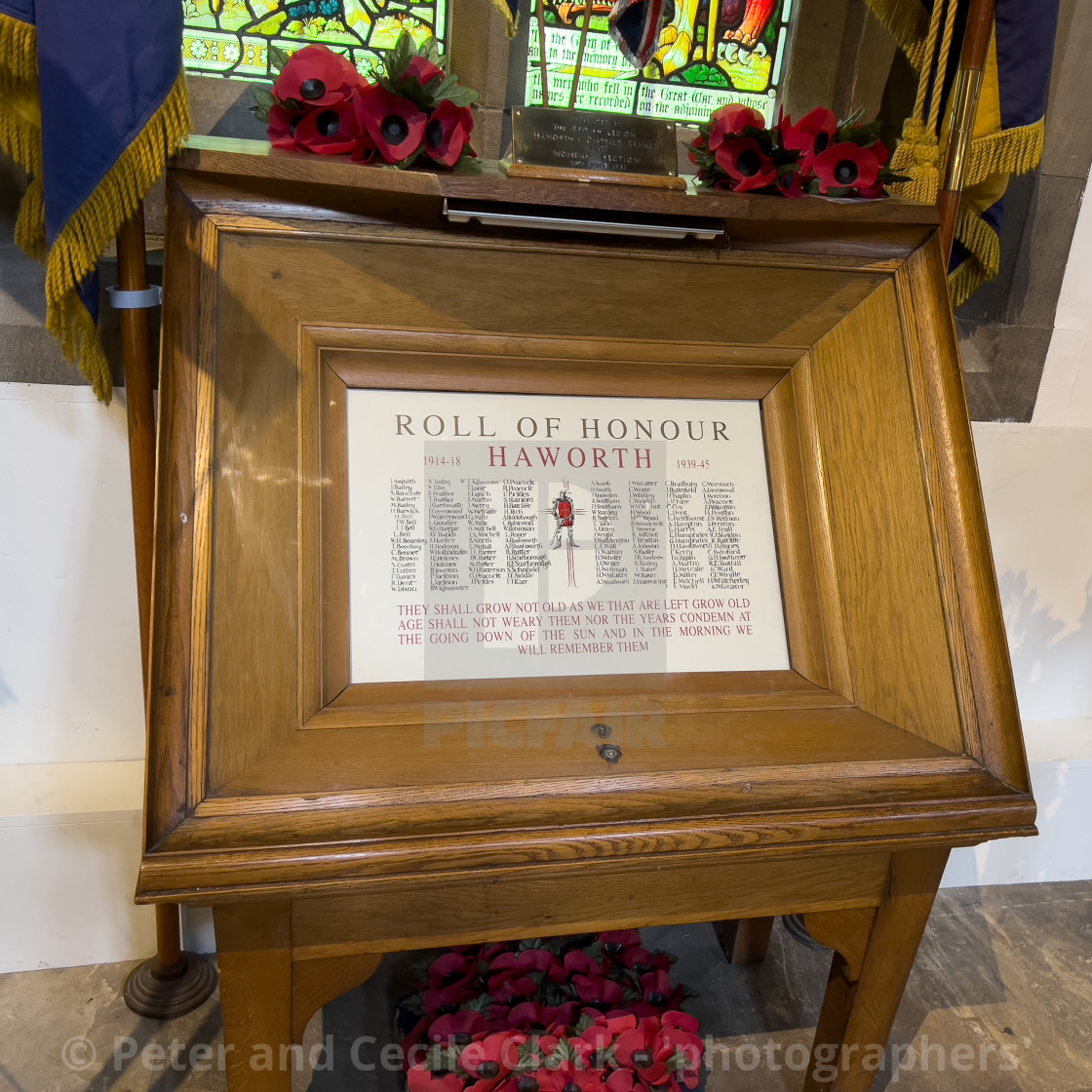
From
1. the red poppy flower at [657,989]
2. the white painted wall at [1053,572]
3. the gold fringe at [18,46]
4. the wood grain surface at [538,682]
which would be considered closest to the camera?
the wood grain surface at [538,682]

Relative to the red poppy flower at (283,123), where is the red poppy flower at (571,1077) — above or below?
below

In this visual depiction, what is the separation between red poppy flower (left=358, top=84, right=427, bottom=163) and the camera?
112cm

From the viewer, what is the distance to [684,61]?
1.79 m

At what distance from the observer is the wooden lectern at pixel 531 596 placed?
930mm

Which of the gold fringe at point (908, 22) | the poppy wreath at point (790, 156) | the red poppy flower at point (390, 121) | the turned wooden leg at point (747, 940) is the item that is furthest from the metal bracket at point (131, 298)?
the turned wooden leg at point (747, 940)

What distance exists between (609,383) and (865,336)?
0.39 meters

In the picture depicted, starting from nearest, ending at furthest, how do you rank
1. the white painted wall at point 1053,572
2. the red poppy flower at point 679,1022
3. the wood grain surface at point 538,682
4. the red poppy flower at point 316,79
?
1. the wood grain surface at point 538,682
2. the red poppy flower at point 316,79
3. the red poppy flower at point 679,1022
4. the white painted wall at point 1053,572

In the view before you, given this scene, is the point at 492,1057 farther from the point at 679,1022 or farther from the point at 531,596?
the point at 531,596

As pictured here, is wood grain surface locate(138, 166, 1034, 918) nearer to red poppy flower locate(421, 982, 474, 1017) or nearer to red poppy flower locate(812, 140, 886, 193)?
red poppy flower locate(812, 140, 886, 193)

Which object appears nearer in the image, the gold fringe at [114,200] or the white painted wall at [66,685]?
the gold fringe at [114,200]

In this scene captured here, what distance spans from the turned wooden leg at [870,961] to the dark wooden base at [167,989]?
1.12 meters

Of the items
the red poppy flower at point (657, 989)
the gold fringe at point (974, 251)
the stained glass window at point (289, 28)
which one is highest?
the stained glass window at point (289, 28)

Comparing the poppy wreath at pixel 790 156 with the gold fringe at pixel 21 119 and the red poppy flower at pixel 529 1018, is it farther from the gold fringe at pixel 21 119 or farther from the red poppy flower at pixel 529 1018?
the red poppy flower at pixel 529 1018

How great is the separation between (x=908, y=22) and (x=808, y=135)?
57 centimetres
